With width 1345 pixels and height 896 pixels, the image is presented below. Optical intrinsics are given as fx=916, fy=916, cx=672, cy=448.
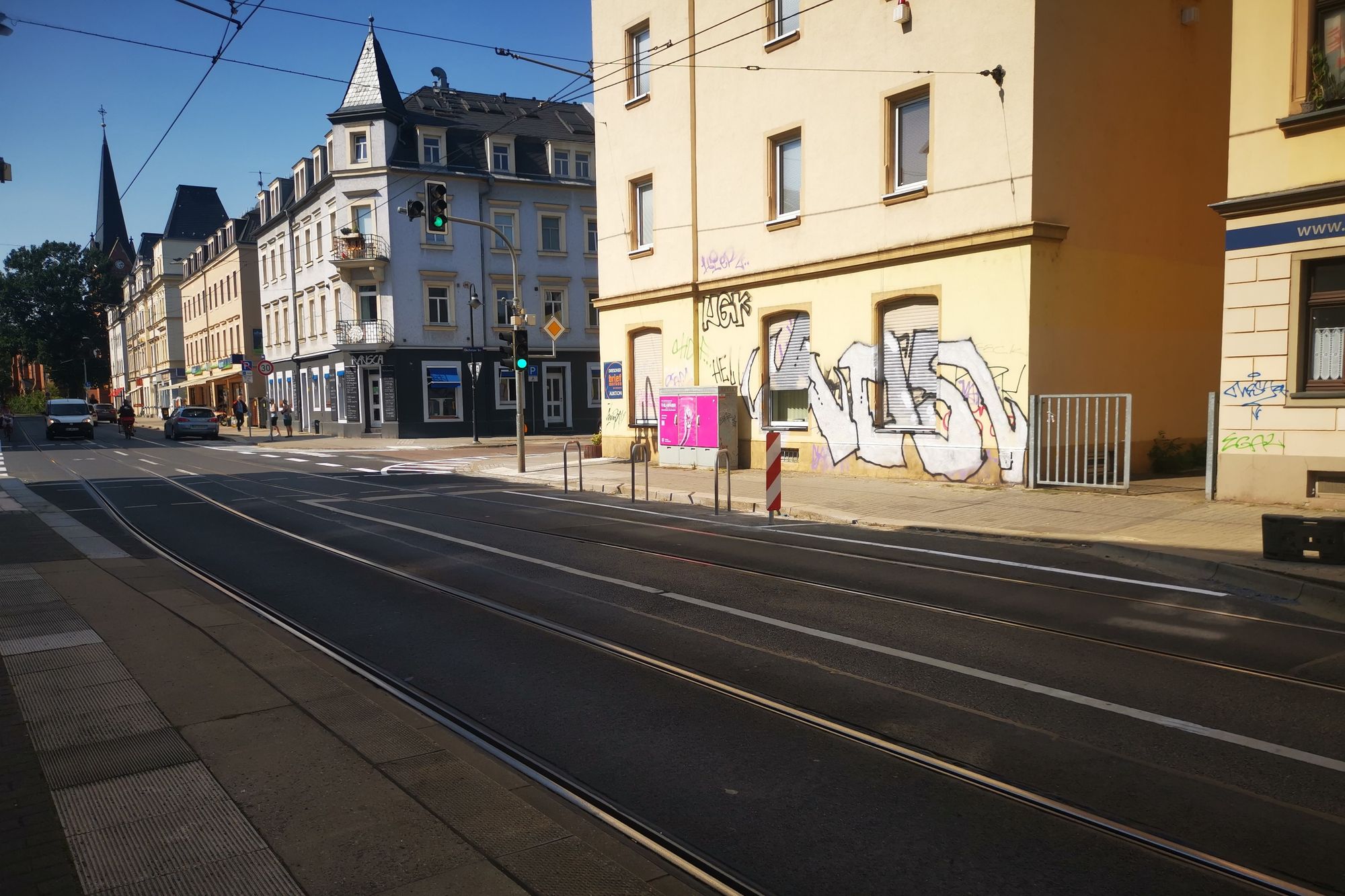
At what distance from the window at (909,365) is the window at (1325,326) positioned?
5.63 meters

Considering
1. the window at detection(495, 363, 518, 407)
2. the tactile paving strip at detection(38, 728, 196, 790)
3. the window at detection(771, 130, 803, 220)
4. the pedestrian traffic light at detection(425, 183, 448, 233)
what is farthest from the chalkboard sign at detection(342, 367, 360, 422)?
the tactile paving strip at detection(38, 728, 196, 790)

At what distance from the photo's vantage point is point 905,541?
11.2 meters

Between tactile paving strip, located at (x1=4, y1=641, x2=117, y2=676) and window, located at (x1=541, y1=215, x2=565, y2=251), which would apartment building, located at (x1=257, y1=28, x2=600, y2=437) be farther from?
tactile paving strip, located at (x1=4, y1=641, x2=117, y2=676)

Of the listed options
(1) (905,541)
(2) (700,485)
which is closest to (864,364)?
(2) (700,485)

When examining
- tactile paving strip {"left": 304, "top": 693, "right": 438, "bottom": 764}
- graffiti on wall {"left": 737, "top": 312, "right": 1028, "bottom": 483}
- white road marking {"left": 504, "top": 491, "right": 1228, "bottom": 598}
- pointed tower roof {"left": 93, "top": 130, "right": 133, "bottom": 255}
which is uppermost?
pointed tower roof {"left": 93, "top": 130, "right": 133, "bottom": 255}

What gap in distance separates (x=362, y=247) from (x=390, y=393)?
22.6ft

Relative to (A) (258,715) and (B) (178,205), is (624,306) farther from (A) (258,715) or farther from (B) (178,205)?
(B) (178,205)

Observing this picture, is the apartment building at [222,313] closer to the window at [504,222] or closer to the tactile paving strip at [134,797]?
the window at [504,222]

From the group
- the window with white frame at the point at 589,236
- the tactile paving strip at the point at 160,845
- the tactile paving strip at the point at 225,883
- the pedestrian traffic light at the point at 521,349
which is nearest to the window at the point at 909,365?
the pedestrian traffic light at the point at 521,349

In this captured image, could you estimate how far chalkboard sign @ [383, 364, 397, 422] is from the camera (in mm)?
42750

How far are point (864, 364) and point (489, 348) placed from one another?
2992 cm

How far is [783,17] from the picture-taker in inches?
758

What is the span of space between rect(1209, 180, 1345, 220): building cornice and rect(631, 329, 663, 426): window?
1324cm

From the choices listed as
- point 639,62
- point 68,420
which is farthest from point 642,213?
point 68,420
